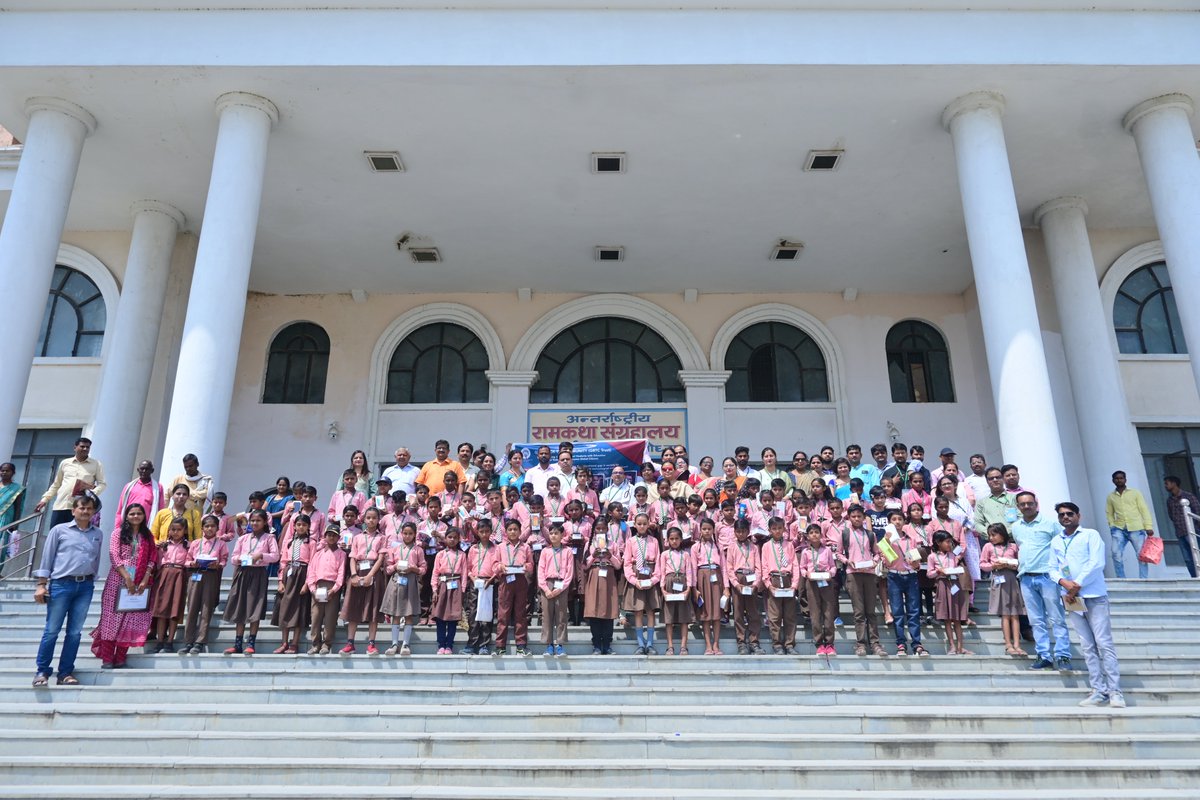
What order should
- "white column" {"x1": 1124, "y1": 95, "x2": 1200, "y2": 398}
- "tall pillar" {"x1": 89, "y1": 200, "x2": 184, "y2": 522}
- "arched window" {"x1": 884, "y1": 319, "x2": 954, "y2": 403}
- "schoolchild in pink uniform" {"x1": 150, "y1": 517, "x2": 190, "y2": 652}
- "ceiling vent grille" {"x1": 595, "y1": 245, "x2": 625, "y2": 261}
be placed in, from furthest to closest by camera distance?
"arched window" {"x1": 884, "y1": 319, "x2": 954, "y2": 403} < "ceiling vent grille" {"x1": 595, "y1": 245, "x2": 625, "y2": 261} < "tall pillar" {"x1": 89, "y1": 200, "x2": 184, "y2": 522} < "white column" {"x1": 1124, "y1": 95, "x2": 1200, "y2": 398} < "schoolchild in pink uniform" {"x1": 150, "y1": 517, "x2": 190, "y2": 652}

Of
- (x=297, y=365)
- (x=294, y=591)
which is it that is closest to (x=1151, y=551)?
(x=294, y=591)

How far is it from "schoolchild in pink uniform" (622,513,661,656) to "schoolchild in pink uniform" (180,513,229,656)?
371 cm

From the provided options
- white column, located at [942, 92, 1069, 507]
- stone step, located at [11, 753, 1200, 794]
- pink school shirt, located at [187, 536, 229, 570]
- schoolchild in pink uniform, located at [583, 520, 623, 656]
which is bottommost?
stone step, located at [11, 753, 1200, 794]

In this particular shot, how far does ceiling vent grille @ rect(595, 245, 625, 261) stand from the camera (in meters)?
14.6

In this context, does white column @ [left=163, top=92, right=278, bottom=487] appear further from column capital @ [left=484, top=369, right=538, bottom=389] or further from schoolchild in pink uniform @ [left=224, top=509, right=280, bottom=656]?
column capital @ [left=484, top=369, right=538, bottom=389]

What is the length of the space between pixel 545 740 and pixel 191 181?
1053cm

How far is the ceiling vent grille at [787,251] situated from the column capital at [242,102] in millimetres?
8381

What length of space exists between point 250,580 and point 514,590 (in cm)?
238

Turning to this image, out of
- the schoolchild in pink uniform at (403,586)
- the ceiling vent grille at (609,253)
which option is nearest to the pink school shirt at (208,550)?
the schoolchild in pink uniform at (403,586)

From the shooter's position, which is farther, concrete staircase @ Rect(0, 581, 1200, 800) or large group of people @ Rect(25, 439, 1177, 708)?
large group of people @ Rect(25, 439, 1177, 708)

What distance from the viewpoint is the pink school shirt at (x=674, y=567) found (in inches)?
297

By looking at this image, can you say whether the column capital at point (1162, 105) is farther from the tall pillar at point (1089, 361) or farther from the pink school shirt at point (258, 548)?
the pink school shirt at point (258, 548)

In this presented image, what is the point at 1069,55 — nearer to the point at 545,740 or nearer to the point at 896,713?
the point at 896,713

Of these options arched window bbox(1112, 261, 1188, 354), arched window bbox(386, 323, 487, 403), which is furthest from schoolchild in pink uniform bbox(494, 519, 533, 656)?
arched window bbox(1112, 261, 1188, 354)
